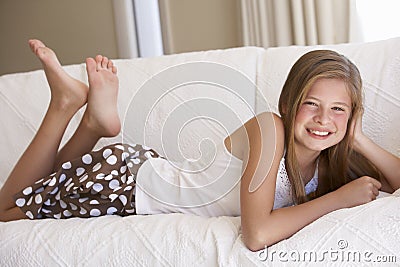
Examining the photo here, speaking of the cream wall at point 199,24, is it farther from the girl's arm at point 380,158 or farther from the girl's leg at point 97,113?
the girl's arm at point 380,158

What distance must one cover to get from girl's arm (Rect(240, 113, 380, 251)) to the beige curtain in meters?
1.04

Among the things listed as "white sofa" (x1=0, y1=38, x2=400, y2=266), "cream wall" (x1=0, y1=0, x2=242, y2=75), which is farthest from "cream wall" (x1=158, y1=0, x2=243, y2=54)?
"white sofa" (x1=0, y1=38, x2=400, y2=266)

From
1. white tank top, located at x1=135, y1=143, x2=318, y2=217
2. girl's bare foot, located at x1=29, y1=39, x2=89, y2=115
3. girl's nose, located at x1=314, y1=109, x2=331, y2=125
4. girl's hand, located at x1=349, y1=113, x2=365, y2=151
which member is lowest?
white tank top, located at x1=135, y1=143, x2=318, y2=217

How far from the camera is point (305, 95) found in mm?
1456

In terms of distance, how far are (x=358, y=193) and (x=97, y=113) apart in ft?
2.35

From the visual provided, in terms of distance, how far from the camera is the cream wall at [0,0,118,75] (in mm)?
3176

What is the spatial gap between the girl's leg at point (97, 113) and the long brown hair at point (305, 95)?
49cm

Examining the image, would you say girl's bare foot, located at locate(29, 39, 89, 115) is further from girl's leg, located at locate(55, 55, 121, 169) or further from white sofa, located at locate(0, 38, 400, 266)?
white sofa, located at locate(0, 38, 400, 266)

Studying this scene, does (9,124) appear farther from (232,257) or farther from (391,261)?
(391,261)

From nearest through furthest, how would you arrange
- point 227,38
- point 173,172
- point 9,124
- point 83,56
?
point 173,172, point 9,124, point 227,38, point 83,56

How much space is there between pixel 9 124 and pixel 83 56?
126cm

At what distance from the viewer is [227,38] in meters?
2.81

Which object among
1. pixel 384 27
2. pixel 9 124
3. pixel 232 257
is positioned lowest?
pixel 232 257

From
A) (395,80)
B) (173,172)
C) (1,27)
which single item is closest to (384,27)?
(395,80)
